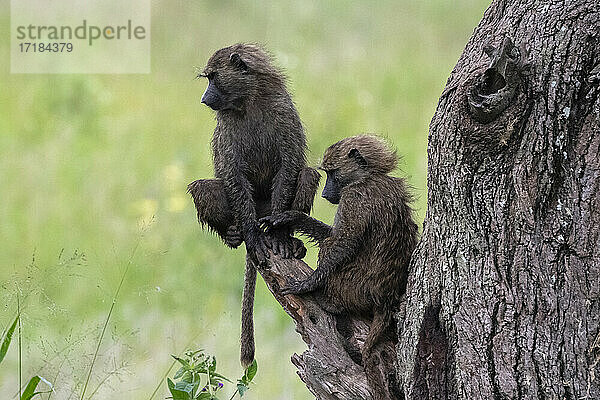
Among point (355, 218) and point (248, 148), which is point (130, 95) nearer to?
point (248, 148)

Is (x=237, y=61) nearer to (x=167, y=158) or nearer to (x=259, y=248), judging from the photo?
(x=259, y=248)

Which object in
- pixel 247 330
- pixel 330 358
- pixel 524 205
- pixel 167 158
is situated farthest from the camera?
pixel 167 158

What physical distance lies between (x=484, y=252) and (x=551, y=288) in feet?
0.55

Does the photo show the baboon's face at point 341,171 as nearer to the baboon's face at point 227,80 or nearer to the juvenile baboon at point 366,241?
the juvenile baboon at point 366,241

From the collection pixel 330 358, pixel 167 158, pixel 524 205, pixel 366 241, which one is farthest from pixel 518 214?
pixel 167 158

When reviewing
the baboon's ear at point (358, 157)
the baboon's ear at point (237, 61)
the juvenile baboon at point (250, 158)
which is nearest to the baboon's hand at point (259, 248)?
the juvenile baboon at point (250, 158)

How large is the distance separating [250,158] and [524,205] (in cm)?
99

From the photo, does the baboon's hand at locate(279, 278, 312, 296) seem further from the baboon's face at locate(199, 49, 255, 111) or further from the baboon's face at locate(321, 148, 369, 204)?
the baboon's face at locate(199, 49, 255, 111)

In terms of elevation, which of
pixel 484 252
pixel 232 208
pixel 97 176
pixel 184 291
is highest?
pixel 97 176

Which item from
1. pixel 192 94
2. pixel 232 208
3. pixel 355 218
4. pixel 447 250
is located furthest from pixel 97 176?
pixel 447 250

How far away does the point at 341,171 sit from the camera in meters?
2.21

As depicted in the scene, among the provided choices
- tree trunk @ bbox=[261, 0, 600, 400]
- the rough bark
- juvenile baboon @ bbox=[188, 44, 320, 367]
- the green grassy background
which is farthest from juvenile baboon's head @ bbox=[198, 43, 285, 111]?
the green grassy background

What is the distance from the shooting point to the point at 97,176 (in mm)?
4418

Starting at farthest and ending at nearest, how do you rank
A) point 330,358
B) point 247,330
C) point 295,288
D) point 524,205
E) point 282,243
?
point 247,330 < point 282,243 < point 295,288 < point 330,358 < point 524,205
